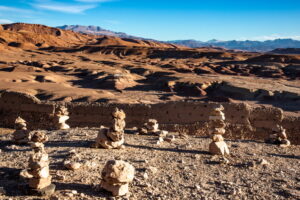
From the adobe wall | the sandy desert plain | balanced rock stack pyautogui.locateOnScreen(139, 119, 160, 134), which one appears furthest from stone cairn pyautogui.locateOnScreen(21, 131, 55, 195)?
the adobe wall

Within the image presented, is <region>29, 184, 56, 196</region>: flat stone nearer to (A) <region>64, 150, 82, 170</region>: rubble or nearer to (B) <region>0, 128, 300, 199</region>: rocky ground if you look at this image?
(B) <region>0, 128, 300, 199</region>: rocky ground

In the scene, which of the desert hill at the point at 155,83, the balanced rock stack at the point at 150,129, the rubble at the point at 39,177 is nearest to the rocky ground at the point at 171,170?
the rubble at the point at 39,177

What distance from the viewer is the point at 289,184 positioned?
304 inches

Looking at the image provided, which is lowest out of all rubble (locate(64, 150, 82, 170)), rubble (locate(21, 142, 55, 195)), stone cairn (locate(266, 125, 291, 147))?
stone cairn (locate(266, 125, 291, 147))

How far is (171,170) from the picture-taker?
27.0 feet

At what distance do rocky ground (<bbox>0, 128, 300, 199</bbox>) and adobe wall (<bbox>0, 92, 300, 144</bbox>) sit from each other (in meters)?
2.75

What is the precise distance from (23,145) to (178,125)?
6919 mm

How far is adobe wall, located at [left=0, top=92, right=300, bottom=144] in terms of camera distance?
1457 centimetres

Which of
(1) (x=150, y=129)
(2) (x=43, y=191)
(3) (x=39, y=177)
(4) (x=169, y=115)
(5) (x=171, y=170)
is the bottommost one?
(1) (x=150, y=129)

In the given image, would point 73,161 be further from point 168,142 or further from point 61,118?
point 61,118

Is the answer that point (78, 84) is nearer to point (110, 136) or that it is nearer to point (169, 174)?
point (110, 136)

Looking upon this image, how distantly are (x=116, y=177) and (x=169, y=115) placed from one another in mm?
9258

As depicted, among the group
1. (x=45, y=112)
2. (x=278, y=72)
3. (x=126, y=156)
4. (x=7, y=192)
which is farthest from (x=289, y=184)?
(x=278, y=72)

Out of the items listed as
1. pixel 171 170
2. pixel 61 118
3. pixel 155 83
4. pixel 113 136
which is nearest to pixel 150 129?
pixel 113 136
